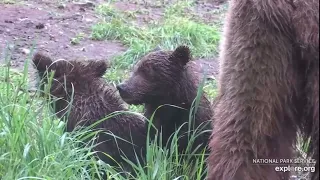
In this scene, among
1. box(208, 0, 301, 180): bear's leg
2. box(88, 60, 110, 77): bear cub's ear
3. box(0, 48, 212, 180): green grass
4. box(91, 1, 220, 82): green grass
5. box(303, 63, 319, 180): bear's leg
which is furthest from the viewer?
box(91, 1, 220, 82): green grass

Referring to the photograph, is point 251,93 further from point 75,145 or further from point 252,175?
point 75,145

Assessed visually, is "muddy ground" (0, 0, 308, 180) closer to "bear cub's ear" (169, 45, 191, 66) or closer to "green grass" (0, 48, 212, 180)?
"bear cub's ear" (169, 45, 191, 66)

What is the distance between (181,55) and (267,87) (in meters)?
2.00

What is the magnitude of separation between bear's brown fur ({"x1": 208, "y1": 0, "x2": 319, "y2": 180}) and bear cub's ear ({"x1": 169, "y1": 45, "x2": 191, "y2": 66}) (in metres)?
1.72

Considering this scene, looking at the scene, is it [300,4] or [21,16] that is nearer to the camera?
[300,4]

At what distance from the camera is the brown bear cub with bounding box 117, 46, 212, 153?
505cm

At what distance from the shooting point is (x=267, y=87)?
3107mm

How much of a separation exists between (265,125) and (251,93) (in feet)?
0.52

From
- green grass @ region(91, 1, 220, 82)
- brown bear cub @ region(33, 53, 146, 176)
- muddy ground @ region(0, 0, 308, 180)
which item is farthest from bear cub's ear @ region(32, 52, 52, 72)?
green grass @ region(91, 1, 220, 82)

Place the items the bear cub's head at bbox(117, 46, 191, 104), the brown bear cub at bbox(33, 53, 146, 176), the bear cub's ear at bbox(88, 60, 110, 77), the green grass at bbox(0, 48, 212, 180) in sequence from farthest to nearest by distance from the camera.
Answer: the bear cub's ear at bbox(88, 60, 110, 77)
the bear cub's head at bbox(117, 46, 191, 104)
the brown bear cub at bbox(33, 53, 146, 176)
the green grass at bbox(0, 48, 212, 180)

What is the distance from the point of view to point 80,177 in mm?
4070

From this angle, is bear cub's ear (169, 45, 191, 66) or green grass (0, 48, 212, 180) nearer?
green grass (0, 48, 212, 180)

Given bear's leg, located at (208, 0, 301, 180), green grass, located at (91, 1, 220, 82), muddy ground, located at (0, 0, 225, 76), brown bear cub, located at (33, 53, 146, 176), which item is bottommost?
muddy ground, located at (0, 0, 225, 76)

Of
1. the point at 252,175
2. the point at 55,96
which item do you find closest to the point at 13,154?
the point at 55,96
